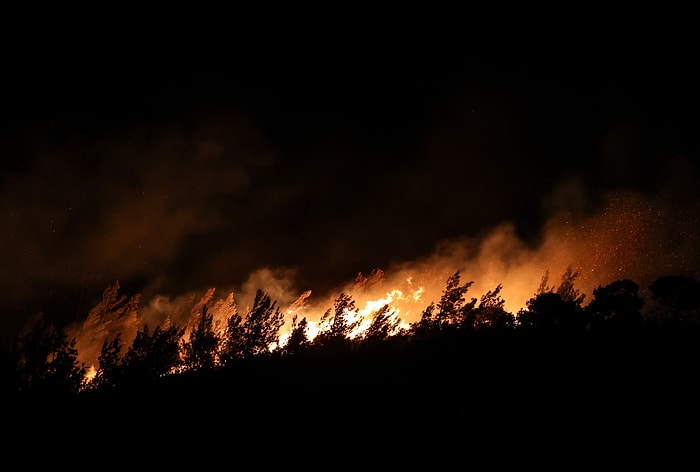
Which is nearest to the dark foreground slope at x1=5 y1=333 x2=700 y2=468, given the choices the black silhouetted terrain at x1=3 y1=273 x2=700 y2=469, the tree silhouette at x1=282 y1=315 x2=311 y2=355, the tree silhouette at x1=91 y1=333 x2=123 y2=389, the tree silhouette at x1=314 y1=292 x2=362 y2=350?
the black silhouetted terrain at x1=3 y1=273 x2=700 y2=469

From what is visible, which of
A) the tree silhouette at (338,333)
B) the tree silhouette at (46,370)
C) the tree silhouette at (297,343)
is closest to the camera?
the tree silhouette at (46,370)

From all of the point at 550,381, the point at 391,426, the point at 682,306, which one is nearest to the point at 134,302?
the point at 391,426

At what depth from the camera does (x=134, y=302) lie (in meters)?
29.9

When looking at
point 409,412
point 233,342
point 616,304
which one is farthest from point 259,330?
point 616,304

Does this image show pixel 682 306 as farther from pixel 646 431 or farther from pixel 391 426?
pixel 391 426

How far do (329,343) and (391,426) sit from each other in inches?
324

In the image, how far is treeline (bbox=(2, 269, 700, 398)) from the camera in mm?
14422

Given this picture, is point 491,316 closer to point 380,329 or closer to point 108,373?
point 380,329

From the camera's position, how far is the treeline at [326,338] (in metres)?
14.4

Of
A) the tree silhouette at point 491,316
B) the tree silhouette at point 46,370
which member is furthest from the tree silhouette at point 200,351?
the tree silhouette at point 491,316

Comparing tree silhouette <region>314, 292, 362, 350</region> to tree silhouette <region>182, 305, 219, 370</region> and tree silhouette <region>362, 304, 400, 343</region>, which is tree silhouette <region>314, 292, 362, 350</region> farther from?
tree silhouette <region>182, 305, 219, 370</region>

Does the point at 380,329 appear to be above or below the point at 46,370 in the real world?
above

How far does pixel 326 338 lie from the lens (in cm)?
2009

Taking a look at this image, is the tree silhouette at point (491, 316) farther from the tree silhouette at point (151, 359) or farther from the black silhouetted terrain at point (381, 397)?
the tree silhouette at point (151, 359)
